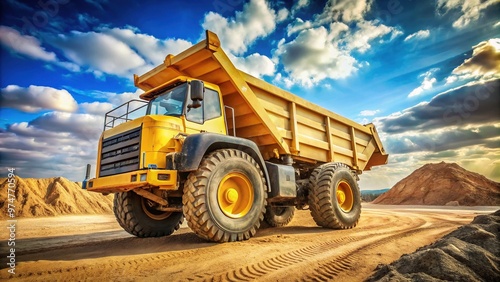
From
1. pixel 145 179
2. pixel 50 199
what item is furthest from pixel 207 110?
pixel 50 199

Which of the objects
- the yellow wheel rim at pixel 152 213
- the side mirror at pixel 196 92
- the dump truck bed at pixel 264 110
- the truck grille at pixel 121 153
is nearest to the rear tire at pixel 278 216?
the dump truck bed at pixel 264 110

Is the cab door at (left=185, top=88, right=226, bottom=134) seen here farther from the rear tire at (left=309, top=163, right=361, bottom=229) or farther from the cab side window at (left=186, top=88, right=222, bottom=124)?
the rear tire at (left=309, top=163, right=361, bottom=229)

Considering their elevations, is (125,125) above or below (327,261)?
above

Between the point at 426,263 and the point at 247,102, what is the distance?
13.8ft

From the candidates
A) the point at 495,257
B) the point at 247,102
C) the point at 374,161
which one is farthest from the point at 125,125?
the point at 374,161

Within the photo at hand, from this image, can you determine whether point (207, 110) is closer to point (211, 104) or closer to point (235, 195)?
point (211, 104)

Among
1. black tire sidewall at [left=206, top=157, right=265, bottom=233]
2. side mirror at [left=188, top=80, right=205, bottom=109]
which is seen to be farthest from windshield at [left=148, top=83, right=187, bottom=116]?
black tire sidewall at [left=206, top=157, right=265, bottom=233]

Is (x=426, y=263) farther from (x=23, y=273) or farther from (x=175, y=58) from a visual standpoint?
(x=175, y=58)

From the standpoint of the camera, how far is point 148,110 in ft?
19.4

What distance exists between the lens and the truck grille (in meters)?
4.64

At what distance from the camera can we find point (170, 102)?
554 cm

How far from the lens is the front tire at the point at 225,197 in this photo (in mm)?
4215

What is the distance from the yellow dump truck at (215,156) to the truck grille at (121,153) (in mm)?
19

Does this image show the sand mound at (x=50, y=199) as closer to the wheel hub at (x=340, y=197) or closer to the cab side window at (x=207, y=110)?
the cab side window at (x=207, y=110)
